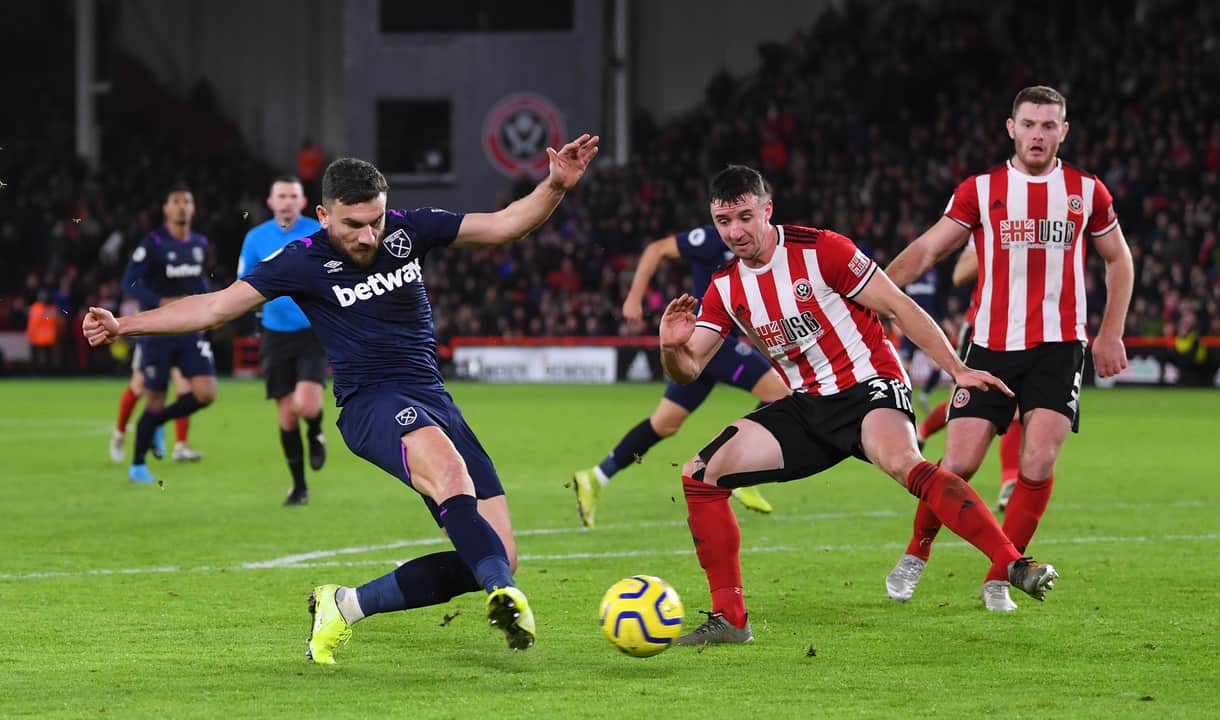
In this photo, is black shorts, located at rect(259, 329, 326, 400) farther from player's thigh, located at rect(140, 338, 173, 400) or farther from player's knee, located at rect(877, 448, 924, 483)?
player's knee, located at rect(877, 448, 924, 483)

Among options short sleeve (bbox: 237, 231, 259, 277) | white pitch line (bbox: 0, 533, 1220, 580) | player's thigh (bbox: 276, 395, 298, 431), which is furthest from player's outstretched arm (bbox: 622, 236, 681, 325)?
short sleeve (bbox: 237, 231, 259, 277)

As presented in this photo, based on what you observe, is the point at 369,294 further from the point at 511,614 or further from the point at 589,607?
the point at 589,607

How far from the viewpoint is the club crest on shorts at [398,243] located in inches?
245

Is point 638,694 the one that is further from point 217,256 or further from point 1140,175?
point 217,256

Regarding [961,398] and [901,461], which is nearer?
[901,461]

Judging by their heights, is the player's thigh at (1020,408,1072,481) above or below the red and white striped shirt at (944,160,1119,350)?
below

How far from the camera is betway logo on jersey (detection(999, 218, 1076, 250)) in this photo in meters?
7.42

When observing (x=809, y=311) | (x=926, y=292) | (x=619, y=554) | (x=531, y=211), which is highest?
(x=531, y=211)

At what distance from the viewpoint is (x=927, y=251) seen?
7.41 metres

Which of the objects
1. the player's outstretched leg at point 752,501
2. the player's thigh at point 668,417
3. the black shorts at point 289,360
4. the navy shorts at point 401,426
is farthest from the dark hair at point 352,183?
the black shorts at point 289,360

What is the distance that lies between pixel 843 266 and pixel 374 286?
185 centimetres

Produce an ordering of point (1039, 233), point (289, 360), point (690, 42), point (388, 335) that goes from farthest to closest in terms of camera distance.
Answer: point (690, 42) < point (289, 360) < point (1039, 233) < point (388, 335)

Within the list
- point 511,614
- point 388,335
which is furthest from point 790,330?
point 511,614

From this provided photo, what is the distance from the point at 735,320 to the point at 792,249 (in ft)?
1.24
